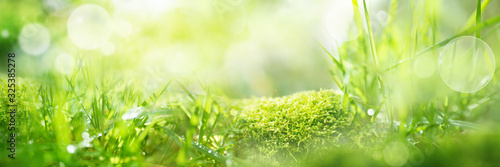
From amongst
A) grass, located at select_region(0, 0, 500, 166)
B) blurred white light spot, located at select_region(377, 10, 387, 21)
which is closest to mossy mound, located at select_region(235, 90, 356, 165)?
grass, located at select_region(0, 0, 500, 166)

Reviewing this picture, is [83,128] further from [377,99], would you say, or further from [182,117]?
[377,99]

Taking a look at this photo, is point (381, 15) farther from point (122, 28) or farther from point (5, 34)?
point (5, 34)

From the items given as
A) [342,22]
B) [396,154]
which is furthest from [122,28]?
[396,154]

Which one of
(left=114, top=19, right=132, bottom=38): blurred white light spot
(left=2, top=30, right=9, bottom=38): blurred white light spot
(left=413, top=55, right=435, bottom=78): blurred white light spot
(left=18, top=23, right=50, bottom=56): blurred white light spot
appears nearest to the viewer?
(left=413, top=55, right=435, bottom=78): blurred white light spot

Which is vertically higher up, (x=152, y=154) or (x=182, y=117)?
(x=182, y=117)

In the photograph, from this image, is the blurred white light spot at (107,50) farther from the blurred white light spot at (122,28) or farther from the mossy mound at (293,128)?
the mossy mound at (293,128)

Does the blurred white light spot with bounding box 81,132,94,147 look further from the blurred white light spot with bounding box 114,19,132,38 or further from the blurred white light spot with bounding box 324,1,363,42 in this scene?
the blurred white light spot with bounding box 114,19,132,38

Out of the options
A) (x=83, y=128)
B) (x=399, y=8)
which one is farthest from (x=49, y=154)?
(x=399, y=8)
